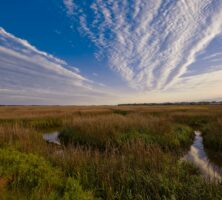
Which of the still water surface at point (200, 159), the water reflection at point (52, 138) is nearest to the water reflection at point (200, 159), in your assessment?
the still water surface at point (200, 159)

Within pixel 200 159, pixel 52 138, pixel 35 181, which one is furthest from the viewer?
pixel 52 138

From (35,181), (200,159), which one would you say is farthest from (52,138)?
(35,181)

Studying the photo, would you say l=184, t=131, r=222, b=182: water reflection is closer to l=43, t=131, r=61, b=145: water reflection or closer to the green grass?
the green grass

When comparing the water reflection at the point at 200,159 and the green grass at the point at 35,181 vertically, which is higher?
the green grass at the point at 35,181

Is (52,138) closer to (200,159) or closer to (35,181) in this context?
(200,159)

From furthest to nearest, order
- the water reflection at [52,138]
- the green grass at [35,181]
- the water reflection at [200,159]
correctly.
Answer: the water reflection at [52,138] < the water reflection at [200,159] < the green grass at [35,181]

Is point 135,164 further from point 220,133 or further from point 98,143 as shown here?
point 220,133

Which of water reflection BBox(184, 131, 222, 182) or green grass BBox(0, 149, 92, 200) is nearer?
green grass BBox(0, 149, 92, 200)

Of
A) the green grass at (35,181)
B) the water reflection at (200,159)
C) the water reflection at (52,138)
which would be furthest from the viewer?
the water reflection at (52,138)

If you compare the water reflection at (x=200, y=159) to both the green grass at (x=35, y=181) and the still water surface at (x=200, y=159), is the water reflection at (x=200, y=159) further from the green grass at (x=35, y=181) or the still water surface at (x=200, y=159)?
the green grass at (x=35, y=181)

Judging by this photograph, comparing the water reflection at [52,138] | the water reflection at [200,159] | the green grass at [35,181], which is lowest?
the water reflection at [200,159]

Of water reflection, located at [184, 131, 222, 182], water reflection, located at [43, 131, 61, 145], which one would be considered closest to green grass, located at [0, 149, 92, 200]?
water reflection, located at [184, 131, 222, 182]

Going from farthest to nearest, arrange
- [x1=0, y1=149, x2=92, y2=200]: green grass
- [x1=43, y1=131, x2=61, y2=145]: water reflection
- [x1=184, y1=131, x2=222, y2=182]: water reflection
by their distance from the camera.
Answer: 1. [x1=43, y1=131, x2=61, y2=145]: water reflection
2. [x1=184, y1=131, x2=222, y2=182]: water reflection
3. [x1=0, y1=149, x2=92, y2=200]: green grass

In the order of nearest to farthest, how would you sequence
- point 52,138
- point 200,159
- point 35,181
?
point 35,181, point 200,159, point 52,138
